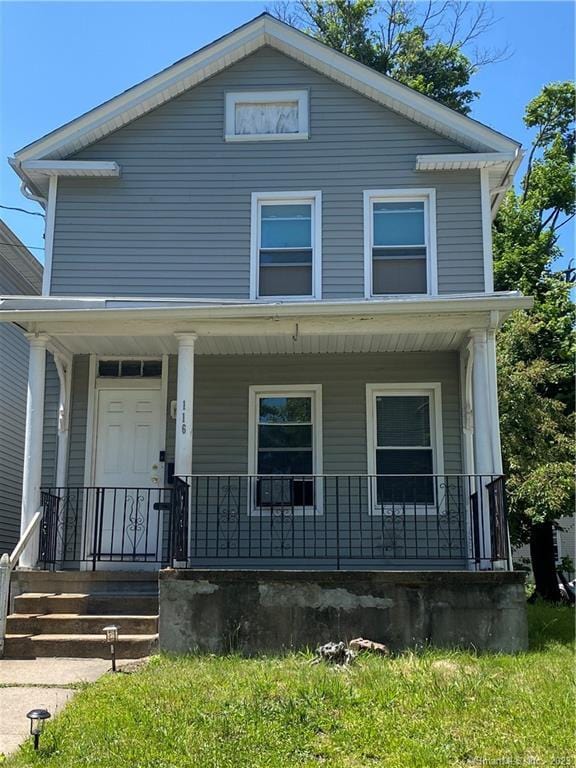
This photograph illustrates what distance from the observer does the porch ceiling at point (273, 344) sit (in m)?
8.70

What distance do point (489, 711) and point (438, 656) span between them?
1.50 metres

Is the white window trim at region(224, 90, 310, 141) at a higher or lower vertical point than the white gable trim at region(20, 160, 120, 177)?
higher

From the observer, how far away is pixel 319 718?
15.4ft

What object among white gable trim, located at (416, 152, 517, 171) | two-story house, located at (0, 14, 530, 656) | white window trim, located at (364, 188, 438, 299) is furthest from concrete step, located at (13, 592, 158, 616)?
white gable trim, located at (416, 152, 517, 171)

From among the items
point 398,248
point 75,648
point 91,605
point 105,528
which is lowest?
point 75,648

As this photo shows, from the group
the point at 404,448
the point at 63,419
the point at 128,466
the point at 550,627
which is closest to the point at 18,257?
the point at 63,419

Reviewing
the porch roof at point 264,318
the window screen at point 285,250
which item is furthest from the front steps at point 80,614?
the window screen at point 285,250

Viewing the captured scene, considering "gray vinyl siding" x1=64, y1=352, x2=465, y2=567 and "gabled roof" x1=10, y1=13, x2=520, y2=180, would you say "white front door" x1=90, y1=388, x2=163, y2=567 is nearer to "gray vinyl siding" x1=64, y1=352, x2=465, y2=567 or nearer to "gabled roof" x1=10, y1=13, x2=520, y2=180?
"gray vinyl siding" x1=64, y1=352, x2=465, y2=567

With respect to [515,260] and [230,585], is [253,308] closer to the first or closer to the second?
[230,585]

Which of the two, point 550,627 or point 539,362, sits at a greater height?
point 539,362

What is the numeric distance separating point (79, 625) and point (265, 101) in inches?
268

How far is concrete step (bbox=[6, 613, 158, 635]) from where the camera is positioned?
7.00 metres

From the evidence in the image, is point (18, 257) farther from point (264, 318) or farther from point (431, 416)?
point (431, 416)

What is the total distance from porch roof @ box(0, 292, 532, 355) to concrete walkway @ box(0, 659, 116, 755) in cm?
344
